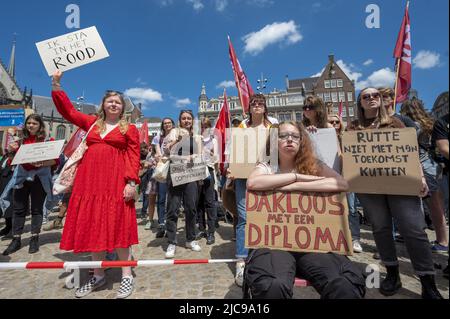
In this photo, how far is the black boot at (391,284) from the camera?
250 cm

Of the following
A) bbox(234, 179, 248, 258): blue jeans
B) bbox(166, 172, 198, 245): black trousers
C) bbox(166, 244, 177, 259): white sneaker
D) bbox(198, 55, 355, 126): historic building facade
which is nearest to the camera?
bbox(234, 179, 248, 258): blue jeans

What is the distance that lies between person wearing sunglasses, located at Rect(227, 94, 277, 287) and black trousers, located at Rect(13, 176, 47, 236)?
375 centimetres

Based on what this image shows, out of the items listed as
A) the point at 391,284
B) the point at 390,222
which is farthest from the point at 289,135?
the point at 391,284

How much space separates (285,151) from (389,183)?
1125 mm

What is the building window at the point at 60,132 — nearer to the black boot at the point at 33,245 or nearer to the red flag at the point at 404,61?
the black boot at the point at 33,245

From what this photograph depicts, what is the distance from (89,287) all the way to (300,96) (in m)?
64.0

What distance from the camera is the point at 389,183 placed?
7.83 feet

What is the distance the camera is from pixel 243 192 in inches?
120

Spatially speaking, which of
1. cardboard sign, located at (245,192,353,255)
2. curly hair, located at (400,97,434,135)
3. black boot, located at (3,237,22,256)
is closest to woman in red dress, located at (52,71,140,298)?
cardboard sign, located at (245,192,353,255)

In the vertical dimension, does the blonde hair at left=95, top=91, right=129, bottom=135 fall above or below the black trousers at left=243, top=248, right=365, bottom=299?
above

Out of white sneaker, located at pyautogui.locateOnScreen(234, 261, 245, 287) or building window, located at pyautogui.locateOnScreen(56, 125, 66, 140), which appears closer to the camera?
white sneaker, located at pyautogui.locateOnScreen(234, 261, 245, 287)

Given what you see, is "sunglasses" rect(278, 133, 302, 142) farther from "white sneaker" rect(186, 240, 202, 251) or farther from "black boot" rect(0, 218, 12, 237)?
"black boot" rect(0, 218, 12, 237)

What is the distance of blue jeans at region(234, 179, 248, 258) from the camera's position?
297 cm
